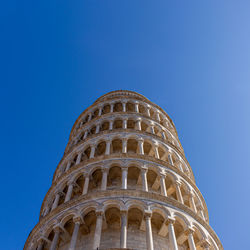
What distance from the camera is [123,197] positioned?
16.3 m

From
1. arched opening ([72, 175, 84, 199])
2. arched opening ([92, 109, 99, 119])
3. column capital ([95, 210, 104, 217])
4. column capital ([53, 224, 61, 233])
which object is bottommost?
column capital ([53, 224, 61, 233])

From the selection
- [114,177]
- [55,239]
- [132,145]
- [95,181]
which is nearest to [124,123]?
[132,145]

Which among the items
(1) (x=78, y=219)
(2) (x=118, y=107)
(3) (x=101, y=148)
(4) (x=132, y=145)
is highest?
(2) (x=118, y=107)

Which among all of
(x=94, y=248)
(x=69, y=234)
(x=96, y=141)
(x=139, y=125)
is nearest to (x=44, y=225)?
(x=69, y=234)

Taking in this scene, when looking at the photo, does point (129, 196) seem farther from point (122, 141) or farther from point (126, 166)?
point (122, 141)

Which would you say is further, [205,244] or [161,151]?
[161,151]

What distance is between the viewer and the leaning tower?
615 inches

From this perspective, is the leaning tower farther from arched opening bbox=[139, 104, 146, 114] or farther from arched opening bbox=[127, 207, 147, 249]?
arched opening bbox=[139, 104, 146, 114]

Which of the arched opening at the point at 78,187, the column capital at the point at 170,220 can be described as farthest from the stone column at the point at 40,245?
the column capital at the point at 170,220

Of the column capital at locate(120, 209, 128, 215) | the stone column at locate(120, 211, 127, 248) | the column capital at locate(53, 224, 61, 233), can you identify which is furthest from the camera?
the column capital at locate(53, 224, 61, 233)

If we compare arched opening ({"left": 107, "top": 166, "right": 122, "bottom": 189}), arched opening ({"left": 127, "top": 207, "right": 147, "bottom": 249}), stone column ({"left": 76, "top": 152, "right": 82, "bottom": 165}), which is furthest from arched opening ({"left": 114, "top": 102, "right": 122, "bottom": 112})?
arched opening ({"left": 127, "top": 207, "right": 147, "bottom": 249})

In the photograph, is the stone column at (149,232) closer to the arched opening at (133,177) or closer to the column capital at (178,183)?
the arched opening at (133,177)

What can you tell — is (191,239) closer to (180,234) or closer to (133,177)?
(180,234)

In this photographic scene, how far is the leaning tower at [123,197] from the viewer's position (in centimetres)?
1563
